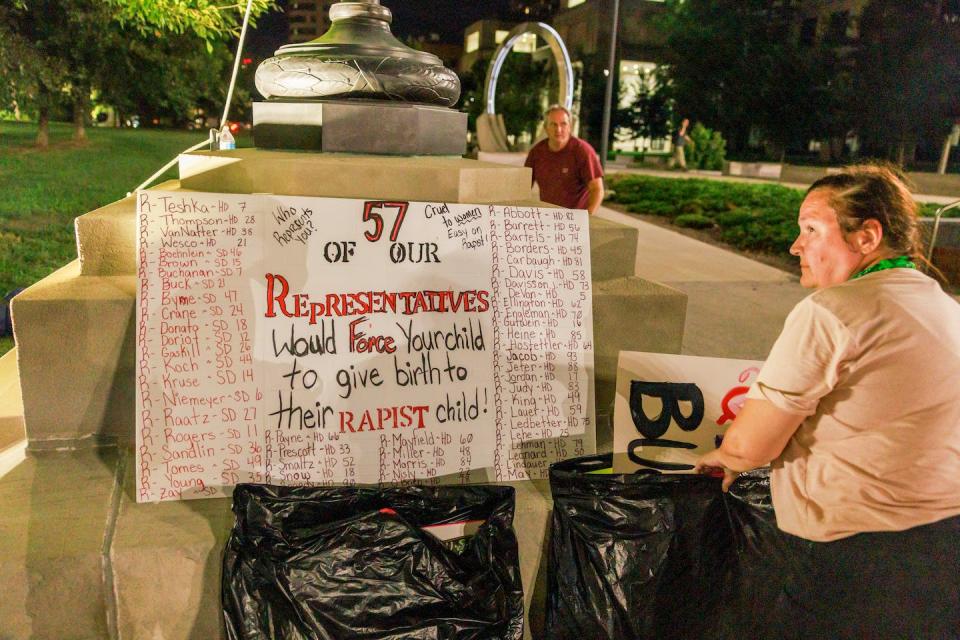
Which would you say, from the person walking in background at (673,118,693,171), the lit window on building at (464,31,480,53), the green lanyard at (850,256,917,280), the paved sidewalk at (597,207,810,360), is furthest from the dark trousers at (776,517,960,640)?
the lit window on building at (464,31,480,53)

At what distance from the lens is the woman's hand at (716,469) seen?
7.02 feet

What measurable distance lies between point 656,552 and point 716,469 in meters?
0.33

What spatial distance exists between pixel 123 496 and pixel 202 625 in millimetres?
562

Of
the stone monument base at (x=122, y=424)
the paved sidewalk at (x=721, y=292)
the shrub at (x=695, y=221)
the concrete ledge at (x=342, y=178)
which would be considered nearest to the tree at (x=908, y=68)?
the shrub at (x=695, y=221)

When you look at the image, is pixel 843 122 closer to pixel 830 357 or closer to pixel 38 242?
pixel 38 242

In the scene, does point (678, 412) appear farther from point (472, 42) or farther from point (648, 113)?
point (472, 42)

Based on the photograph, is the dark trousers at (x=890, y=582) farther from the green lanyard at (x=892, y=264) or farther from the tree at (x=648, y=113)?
the tree at (x=648, y=113)

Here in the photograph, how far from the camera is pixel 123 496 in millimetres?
2592

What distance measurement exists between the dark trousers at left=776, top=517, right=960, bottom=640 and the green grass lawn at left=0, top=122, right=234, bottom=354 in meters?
5.41

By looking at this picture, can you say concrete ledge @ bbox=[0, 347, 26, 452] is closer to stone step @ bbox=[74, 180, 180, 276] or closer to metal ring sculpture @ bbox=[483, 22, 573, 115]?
stone step @ bbox=[74, 180, 180, 276]

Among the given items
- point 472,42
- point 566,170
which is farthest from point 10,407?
point 472,42

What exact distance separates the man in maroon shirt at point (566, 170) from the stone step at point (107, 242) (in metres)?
3.55

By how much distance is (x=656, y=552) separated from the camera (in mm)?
2324

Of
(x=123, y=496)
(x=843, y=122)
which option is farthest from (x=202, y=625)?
(x=843, y=122)
